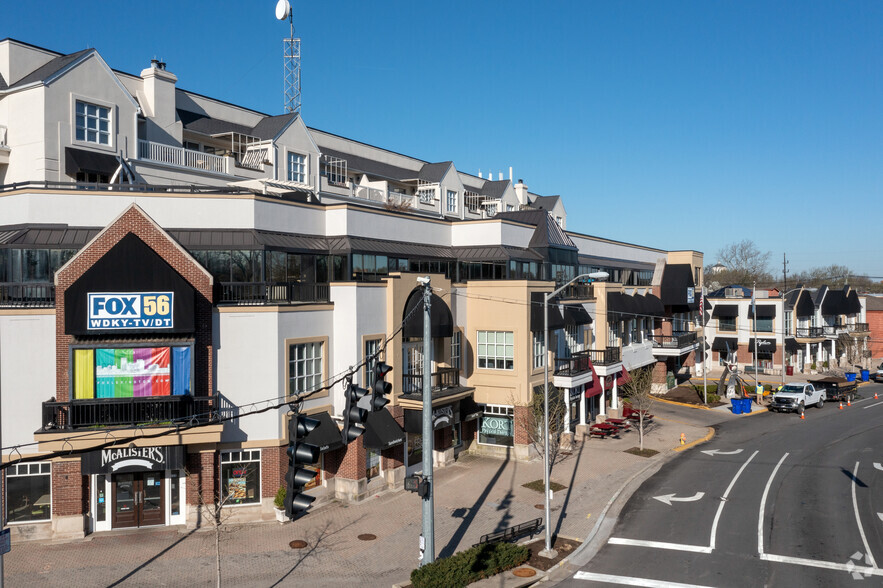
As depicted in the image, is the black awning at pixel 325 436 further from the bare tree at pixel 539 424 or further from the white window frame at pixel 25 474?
the bare tree at pixel 539 424

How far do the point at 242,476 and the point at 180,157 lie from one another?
19.6 meters

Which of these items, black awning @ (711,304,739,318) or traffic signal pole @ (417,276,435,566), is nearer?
traffic signal pole @ (417,276,435,566)

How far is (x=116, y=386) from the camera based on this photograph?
69.6ft

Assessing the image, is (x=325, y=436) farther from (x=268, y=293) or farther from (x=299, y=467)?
(x=299, y=467)

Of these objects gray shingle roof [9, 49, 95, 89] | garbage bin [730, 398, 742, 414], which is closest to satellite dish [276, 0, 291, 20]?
gray shingle roof [9, 49, 95, 89]

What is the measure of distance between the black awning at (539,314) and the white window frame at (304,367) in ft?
36.3

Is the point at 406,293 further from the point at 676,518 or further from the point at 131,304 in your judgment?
the point at 676,518

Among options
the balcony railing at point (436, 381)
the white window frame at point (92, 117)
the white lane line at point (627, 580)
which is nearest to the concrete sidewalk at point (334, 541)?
the white lane line at point (627, 580)

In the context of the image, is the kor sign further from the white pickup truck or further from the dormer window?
the white pickup truck

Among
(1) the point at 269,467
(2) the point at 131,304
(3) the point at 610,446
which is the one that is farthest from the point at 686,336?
(2) the point at 131,304

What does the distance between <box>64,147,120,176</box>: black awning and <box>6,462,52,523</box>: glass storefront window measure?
47.0 ft

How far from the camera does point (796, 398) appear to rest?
45719mm

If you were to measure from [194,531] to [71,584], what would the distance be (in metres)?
4.58

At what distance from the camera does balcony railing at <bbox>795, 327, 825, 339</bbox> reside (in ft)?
208
